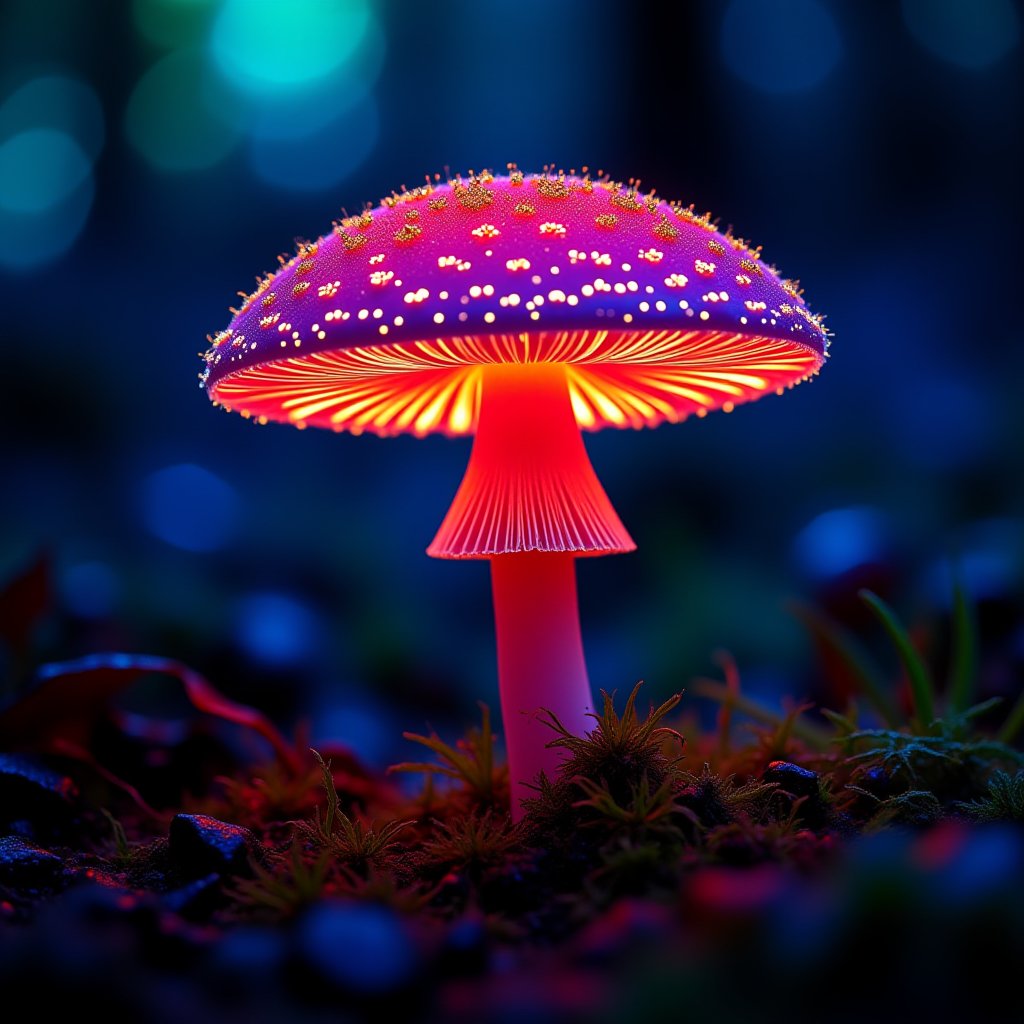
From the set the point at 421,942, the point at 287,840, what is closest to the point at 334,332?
the point at 421,942

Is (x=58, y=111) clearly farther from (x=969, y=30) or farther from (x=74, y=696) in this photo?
(x=969, y=30)

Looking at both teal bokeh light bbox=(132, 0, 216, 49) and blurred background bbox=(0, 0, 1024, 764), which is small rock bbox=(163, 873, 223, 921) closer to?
blurred background bbox=(0, 0, 1024, 764)

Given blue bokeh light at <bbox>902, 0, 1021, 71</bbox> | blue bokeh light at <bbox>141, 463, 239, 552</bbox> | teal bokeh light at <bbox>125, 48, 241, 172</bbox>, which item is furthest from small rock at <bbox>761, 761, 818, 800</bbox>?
teal bokeh light at <bbox>125, 48, 241, 172</bbox>

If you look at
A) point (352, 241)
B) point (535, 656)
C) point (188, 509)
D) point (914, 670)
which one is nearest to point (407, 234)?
point (352, 241)

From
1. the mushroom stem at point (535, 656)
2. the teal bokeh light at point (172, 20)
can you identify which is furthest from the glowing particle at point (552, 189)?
the teal bokeh light at point (172, 20)

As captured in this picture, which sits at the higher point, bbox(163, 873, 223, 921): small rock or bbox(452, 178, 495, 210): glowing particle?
bbox(452, 178, 495, 210): glowing particle
